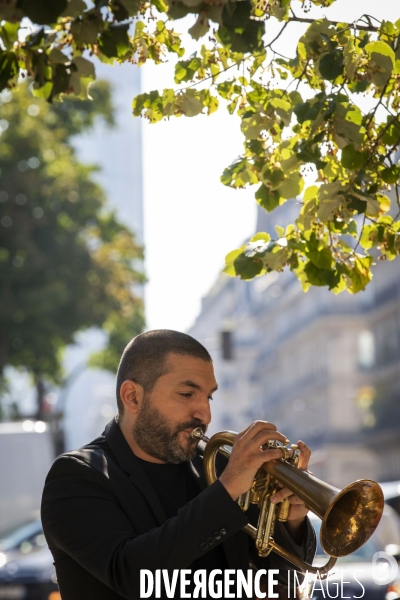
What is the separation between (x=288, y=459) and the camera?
3.55 meters

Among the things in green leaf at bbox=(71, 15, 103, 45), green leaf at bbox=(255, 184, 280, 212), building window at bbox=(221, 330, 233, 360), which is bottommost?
green leaf at bbox=(71, 15, 103, 45)

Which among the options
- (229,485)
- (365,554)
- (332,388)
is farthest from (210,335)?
(229,485)

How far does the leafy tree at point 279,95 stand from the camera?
124 inches

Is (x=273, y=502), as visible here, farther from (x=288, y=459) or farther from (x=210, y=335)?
(x=210, y=335)

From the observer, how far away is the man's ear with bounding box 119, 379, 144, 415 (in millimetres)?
3725

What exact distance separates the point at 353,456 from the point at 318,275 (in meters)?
68.5

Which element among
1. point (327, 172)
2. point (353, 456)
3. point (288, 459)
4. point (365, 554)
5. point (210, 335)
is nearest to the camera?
point (288, 459)

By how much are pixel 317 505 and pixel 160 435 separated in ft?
1.92

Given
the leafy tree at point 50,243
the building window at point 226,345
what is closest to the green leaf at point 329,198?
the leafy tree at point 50,243

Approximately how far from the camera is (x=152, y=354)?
148 inches

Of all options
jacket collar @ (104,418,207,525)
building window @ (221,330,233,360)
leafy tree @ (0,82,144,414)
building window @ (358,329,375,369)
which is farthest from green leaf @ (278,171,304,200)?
building window @ (358,329,375,369)

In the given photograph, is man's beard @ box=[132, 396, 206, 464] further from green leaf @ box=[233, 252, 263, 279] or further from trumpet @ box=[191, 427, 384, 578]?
green leaf @ box=[233, 252, 263, 279]

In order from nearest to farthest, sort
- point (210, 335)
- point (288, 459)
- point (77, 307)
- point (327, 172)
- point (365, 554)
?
1. point (288, 459)
2. point (327, 172)
3. point (365, 554)
4. point (77, 307)
5. point (210, 335)

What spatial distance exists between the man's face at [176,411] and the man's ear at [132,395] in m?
0.03
